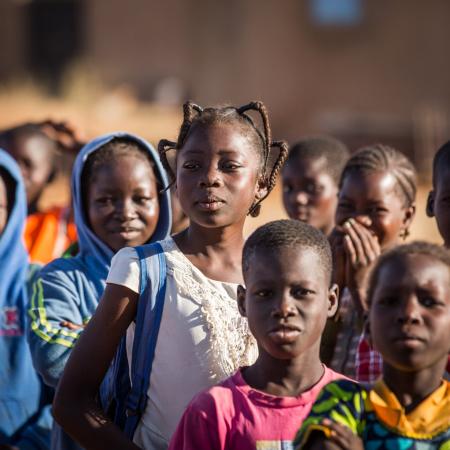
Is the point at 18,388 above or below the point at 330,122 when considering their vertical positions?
below

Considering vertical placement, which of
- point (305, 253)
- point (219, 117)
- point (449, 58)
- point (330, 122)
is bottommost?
point (305, 253)

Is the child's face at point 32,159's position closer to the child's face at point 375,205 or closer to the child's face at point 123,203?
the child's face at point 123,203

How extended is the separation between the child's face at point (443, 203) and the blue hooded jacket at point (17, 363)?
1832 mm

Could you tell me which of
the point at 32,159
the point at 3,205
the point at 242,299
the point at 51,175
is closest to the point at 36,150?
the point at 32,159

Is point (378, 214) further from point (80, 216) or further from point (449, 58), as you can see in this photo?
point (449, 58)

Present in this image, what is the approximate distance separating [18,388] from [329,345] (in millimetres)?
1340

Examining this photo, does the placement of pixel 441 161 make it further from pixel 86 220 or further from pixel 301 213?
pixel 86 220

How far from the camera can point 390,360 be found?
8.62 feet

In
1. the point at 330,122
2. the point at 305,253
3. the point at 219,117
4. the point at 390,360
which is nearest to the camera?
the point at 390,360

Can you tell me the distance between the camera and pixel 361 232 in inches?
168

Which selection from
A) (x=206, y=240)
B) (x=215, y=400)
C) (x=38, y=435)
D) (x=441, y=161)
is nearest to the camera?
(x=215, y=400)

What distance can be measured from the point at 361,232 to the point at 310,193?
3.99 ft

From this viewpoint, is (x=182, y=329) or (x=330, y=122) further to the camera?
(x=330, y=122)

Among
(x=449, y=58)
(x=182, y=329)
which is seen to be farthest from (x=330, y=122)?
(x=182, y=329)
